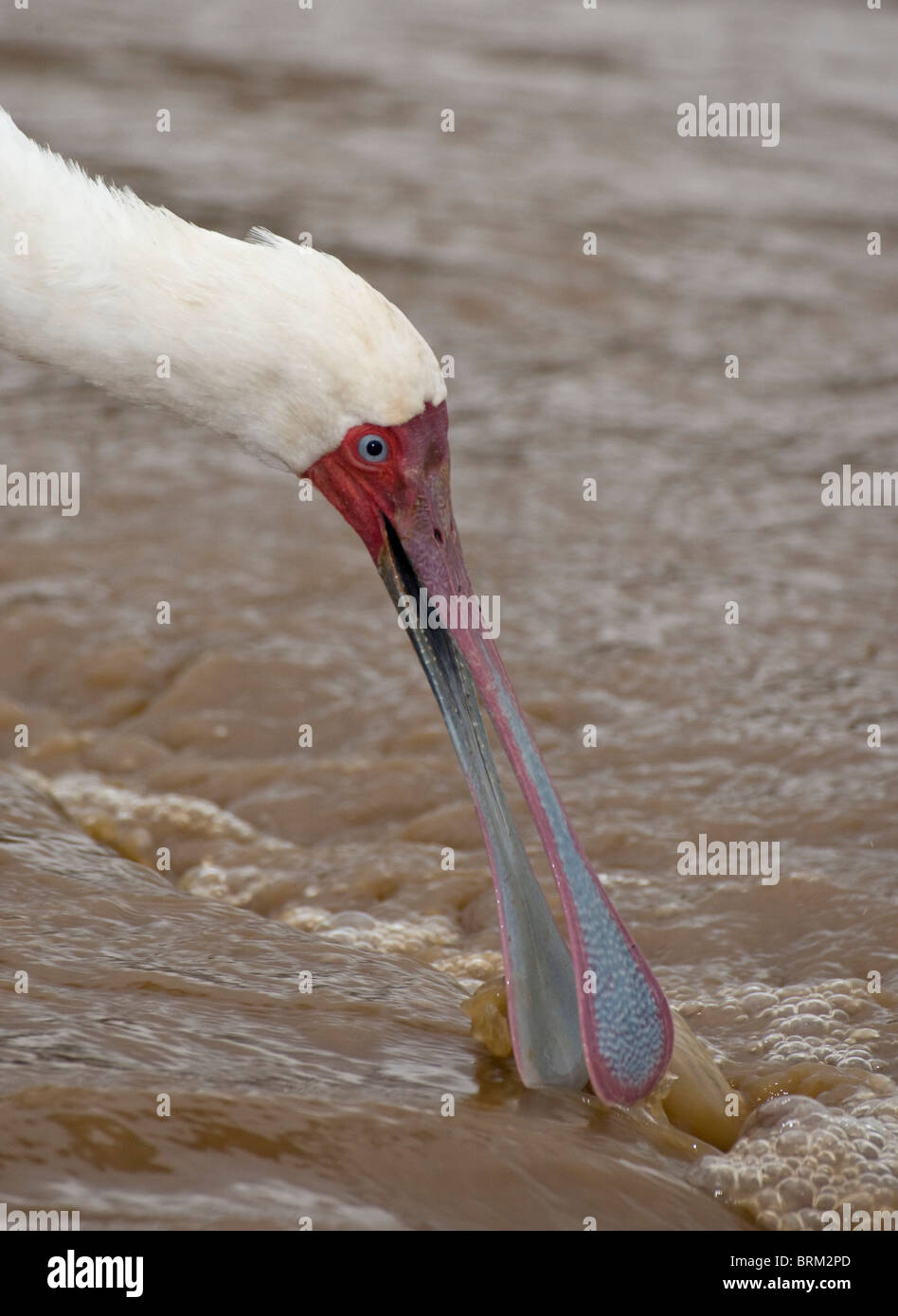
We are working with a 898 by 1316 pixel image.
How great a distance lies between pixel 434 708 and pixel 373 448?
2093 mm

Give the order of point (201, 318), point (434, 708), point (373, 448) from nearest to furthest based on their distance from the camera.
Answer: point (201, 318), point (373, 448), point (434, 708)

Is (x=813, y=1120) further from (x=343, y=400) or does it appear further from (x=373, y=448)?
(x=343, y=400)

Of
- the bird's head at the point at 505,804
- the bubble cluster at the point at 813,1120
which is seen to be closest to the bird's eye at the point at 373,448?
the bird's head at the point at 505,804

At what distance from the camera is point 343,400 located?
11.9 ft

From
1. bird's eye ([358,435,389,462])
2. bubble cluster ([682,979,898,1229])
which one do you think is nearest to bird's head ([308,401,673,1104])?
bird's eye ([358,435,389,462])

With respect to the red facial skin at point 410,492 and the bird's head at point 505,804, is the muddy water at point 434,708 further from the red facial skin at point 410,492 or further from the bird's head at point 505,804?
the red facial skin at point 410,492

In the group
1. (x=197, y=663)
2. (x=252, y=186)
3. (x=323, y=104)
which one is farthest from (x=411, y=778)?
(x=323, y=104)


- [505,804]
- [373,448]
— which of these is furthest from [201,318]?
[505,804]

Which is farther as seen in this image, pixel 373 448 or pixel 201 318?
pixel 373 448

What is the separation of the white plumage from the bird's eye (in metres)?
0.05

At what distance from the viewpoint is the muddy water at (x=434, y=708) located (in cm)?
346

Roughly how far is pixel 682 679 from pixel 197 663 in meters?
1.65

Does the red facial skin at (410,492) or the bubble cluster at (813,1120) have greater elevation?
the red facial skin at (410,492)

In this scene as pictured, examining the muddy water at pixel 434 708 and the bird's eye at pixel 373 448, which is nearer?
the muddy water at pixel 434 708
